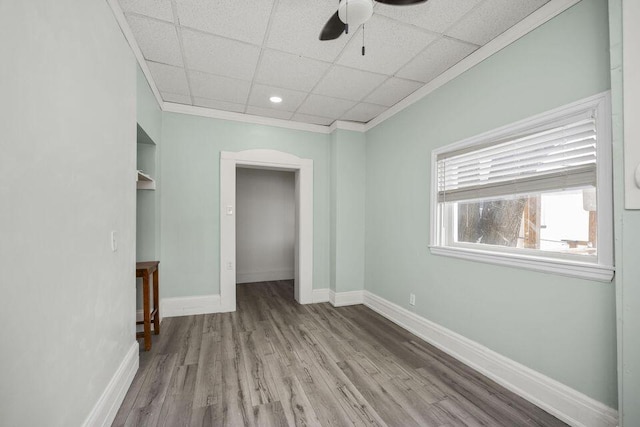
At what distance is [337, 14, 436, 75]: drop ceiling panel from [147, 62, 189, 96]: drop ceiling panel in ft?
5.13

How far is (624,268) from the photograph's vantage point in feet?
4.37

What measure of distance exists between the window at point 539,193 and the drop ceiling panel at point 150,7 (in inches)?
96.2

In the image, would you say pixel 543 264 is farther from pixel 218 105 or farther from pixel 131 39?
pixel 218 105


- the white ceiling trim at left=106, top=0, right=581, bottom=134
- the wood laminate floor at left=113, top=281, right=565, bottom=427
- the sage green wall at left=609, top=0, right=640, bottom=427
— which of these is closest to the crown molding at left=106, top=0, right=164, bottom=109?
the white ceiling trim at left=106, top=0, right=581, bottom=134

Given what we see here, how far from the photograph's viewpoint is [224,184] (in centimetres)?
351

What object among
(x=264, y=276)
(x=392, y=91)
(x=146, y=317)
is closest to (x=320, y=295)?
(x=264, y=276)

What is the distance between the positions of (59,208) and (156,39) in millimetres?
1647

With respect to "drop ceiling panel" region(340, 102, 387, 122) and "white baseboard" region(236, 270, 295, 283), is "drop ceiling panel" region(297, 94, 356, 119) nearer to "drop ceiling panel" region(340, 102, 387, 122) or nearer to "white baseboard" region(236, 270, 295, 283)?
"drop ceiling panel" region(340, 102, 387, 122)

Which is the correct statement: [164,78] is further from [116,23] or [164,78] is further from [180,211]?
[180,211]

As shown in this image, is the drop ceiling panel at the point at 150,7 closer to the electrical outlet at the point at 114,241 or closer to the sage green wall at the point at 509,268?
the electrical outlet at the point at 114,241

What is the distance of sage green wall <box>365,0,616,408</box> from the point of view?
154cm

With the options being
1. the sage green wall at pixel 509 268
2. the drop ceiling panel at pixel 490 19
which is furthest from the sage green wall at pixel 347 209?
the drop ceiling panel at pixel 490 19

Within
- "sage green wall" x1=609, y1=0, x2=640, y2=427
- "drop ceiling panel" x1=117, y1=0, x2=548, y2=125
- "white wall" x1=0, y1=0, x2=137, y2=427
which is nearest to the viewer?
"white wall" x1=0, y1=0, x2=137, y2=427

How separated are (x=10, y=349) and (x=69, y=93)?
1068 mm
